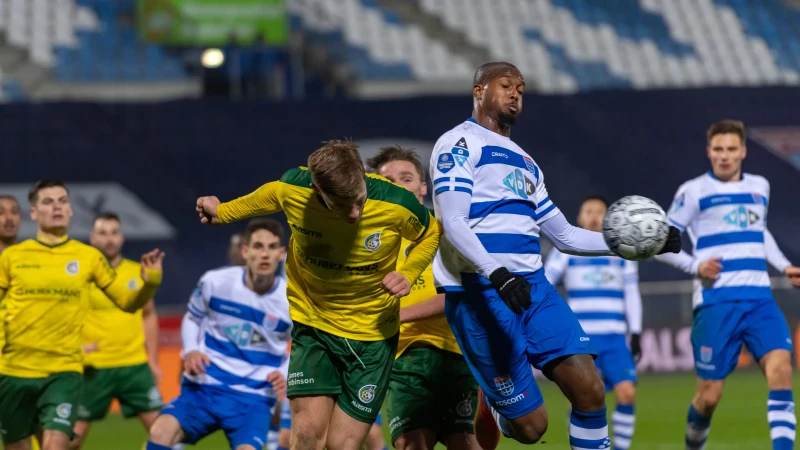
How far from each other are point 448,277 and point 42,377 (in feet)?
10.4

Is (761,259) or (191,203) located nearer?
Answer: (761,259)

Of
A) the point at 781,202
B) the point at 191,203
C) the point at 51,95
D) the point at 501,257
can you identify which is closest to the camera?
the point at 501,257

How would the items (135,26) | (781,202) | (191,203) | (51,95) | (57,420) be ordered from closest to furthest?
(57,420)
(191,203)
(781,202)
(51,95)
(135,26)

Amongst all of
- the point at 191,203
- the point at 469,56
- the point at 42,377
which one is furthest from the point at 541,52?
the point at 42,377

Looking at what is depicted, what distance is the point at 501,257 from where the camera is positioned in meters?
6.07

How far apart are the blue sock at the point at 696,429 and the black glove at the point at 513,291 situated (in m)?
3.31

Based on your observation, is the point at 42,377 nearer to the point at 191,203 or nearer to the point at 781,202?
the point at 191,203

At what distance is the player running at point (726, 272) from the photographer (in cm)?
838

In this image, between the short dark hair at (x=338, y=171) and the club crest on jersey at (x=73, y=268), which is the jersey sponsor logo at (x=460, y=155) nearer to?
the short dark hair at (x=338, y=171)

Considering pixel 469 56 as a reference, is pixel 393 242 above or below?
below

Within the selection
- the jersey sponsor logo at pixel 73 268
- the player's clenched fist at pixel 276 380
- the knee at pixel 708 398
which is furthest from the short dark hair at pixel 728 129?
the jersey sponsor logo at pixel 73 268

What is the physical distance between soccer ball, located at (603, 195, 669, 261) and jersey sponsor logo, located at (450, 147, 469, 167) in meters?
Result: 0.78

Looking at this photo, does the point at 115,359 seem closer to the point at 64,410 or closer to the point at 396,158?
the point at 64,410

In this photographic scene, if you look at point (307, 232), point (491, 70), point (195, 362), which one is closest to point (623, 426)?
point (195, 362)
